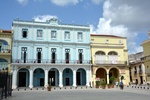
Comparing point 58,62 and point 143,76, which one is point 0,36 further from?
point 143,76

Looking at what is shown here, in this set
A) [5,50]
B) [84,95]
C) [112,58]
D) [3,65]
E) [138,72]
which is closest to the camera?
[84,95]

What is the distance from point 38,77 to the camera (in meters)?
37.7

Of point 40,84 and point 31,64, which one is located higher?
point 31,64

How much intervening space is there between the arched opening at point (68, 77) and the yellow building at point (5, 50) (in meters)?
10.8

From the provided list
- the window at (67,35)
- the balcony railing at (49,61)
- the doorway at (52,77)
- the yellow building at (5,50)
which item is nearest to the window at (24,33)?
the yellow building at (5,50)

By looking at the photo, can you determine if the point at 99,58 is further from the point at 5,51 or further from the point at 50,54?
the point at 5,51

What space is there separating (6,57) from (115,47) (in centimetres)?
2216

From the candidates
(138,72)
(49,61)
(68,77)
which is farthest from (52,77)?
(138,72)

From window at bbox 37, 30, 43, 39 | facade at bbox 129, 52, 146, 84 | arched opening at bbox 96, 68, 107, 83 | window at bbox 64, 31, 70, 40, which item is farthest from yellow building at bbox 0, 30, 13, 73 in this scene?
facade at bbox 129, 52, 146, 84

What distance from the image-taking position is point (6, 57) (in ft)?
113

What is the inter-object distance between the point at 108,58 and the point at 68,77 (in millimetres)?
9247

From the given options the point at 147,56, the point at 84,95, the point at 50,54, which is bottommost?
the point at 84,95

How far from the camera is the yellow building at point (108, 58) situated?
40188 millimetres

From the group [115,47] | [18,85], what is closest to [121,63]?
[115,47]
